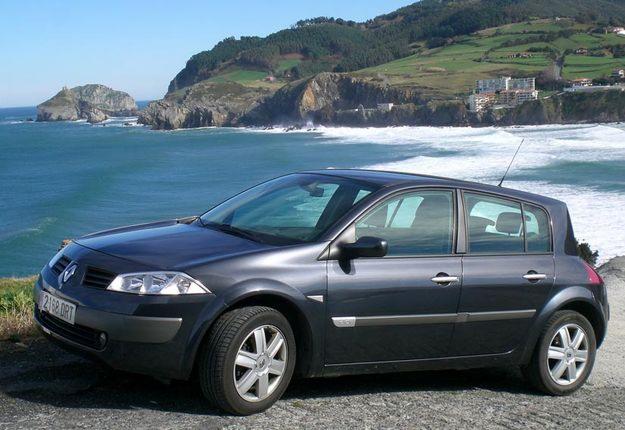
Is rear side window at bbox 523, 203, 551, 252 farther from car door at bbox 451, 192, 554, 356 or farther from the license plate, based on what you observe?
the license plate

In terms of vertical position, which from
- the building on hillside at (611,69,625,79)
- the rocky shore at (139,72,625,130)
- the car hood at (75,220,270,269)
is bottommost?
the rocky shore at (139,72,625,130)

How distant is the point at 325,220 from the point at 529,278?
5.08ft

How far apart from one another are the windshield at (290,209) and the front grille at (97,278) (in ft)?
3.12

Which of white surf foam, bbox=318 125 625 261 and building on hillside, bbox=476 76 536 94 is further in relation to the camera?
building on hillside, bbox=476 76 536 94

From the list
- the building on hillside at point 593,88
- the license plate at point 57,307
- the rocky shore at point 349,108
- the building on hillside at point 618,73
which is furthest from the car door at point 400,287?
the building on hillside at point 618,73

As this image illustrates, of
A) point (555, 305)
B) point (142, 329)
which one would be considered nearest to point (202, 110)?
point (555, 305)

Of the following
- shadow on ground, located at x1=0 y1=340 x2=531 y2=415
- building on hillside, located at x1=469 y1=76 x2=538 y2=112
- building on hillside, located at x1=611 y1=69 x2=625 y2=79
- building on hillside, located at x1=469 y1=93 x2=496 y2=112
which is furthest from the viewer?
building on hillside, located at x1=611 y1=69 x2=625 y2=79

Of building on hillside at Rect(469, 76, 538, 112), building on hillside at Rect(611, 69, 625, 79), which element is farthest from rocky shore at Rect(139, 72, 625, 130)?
building on hillside at Rect(611, 69, 625, 79)

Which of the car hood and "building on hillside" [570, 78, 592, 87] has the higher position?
"building on hillside" [570, 78, 592, 87]

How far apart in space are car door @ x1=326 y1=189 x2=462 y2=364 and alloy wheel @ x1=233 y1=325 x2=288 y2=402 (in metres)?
0.34

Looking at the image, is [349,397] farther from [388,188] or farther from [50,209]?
[50,209]

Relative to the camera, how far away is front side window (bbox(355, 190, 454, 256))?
5.46 metres

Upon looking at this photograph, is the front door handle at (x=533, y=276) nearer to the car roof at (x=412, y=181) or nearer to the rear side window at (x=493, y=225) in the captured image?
the rear side window at (x=493, y=225)

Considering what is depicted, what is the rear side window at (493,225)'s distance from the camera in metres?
5.86
